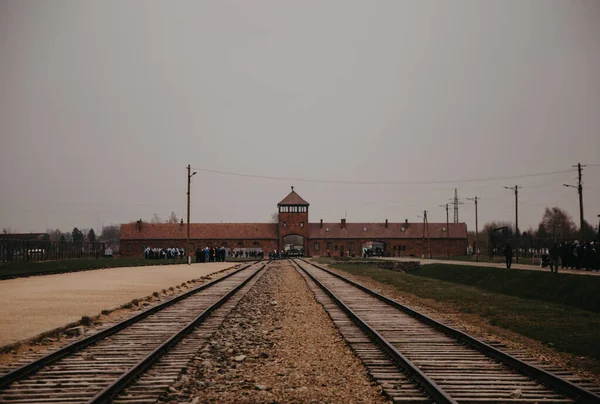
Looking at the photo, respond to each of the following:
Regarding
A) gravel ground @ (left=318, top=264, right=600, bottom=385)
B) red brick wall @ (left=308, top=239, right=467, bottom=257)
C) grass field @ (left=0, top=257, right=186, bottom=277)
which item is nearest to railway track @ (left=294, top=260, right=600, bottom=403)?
gravel ground @ (left=318, top=264, right=600, bottom=385)

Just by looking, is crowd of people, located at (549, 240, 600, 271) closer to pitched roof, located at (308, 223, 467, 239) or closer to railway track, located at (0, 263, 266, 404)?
railway track, located at (0, 263, 266, 404)

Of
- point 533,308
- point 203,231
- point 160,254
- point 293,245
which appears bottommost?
point 533,308

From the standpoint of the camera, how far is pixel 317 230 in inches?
3826

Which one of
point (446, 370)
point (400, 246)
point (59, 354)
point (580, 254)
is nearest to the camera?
point (446, 370)

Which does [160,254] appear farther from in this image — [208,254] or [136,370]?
[136,370]

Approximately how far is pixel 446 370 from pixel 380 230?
9150 centimetres

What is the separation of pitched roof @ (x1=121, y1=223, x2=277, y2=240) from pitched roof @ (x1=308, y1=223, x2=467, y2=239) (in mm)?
8202

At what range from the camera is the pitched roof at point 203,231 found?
9281cm

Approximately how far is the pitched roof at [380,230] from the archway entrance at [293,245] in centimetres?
225

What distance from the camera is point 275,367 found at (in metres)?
7.99

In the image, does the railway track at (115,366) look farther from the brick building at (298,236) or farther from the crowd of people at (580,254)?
the brick building at (298,236)

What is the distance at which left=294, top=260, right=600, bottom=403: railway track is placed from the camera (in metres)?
6.33

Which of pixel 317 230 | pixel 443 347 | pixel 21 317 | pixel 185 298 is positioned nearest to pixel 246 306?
pixel 185 298

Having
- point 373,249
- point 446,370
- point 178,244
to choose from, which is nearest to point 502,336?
point 446,370
